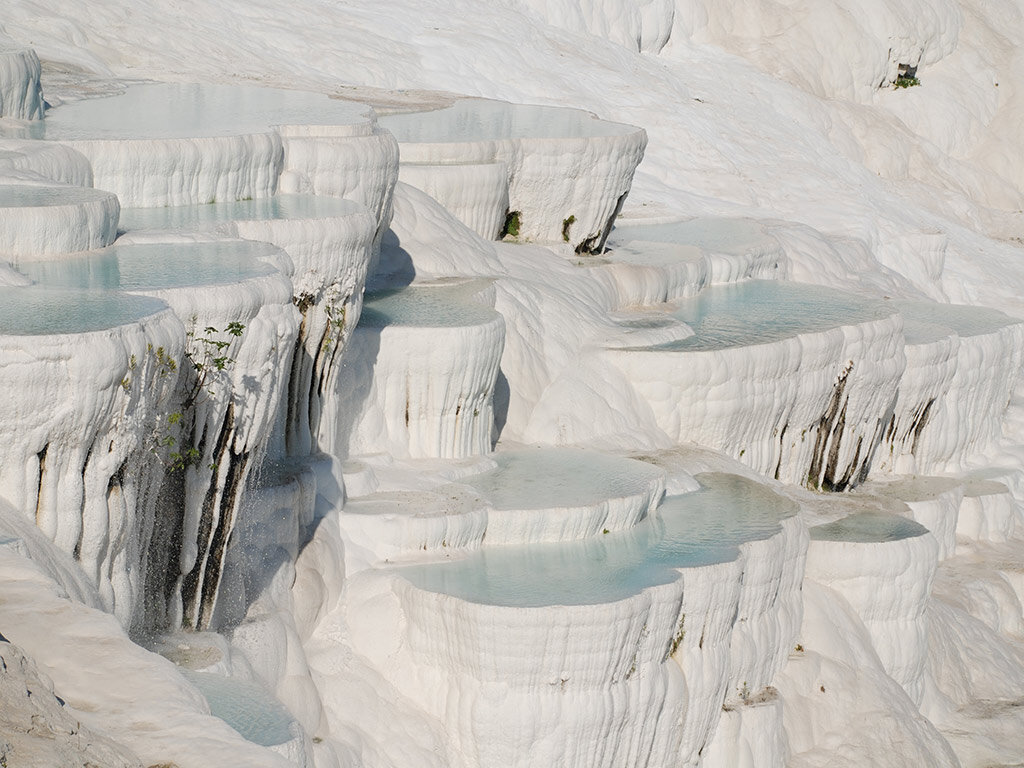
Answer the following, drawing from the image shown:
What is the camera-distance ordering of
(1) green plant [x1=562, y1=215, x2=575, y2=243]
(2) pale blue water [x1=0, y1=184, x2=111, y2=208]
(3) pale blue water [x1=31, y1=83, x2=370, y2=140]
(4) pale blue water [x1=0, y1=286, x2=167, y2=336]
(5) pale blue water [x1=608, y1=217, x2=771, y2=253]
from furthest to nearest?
(5) pale blue water [x1=608, y1=217, x2=771, y2=253], (1) green plant [x1=562, y1=215, x2=575, y2=243], (3) pale blue water [x1=31, y1=83, x2=370, y2=140], (2) pale blue water [x1=0, y1=184, x2=111, y2=208], (4) pale blue water [x1=0, y1=286, x2=167, y2=336]


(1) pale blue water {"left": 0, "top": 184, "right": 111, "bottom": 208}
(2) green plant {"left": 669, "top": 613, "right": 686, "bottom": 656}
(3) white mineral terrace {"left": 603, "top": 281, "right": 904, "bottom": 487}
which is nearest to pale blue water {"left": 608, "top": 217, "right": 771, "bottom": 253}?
(3) white mineral terrace {"left": 603, "top": 281, "right": 904, "bottom": 487}

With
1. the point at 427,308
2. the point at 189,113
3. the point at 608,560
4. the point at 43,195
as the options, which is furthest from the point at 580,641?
the point at 189,113

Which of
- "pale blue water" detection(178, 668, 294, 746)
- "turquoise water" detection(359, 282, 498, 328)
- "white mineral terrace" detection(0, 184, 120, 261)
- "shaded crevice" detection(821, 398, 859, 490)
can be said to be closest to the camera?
"pale blue water" detection(178, 668, 294, 746)

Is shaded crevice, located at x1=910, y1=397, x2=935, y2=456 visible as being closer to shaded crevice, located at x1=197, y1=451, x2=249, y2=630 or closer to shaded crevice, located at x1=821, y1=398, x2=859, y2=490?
shaded crevice, located at x1=821, y1=398, x2=859, y2=490

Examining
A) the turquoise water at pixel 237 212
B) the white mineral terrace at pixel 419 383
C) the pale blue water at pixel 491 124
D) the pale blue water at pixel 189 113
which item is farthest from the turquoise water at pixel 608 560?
the pale blue water at pixel 491 124

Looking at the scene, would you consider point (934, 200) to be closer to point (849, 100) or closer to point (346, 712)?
point (849, 100)

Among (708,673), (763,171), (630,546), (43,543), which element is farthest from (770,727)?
(763,171)
